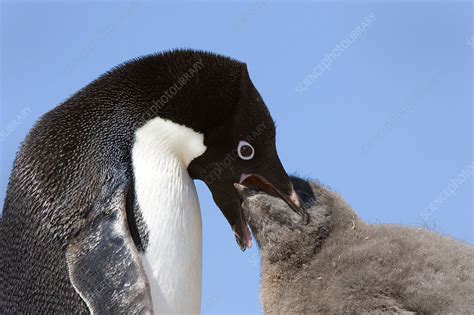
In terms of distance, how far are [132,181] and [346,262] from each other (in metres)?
0.89

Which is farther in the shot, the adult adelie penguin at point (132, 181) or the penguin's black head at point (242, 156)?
the penguin's black head at point (242, 156)

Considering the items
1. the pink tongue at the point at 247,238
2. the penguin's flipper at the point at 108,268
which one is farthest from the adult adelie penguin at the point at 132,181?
the pink tongue at the point at 247,238

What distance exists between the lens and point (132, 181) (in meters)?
3.52

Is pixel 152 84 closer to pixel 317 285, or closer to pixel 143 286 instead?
pixel 143 286

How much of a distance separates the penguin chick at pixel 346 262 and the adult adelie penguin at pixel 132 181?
167mm

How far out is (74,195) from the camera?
3467 millimetres

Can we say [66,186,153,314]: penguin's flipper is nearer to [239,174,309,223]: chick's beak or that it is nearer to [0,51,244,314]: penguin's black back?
[0,51,244,314]: penguin's black back

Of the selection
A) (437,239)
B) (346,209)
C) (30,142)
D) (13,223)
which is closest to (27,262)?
(13,223)

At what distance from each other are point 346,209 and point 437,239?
40 cm

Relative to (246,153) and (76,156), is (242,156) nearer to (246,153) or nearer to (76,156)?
(246,153)

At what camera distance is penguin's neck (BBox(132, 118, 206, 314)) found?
352 centimetres

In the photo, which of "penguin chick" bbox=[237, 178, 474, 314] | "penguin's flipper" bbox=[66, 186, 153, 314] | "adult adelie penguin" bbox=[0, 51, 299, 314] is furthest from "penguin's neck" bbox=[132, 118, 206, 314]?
"penguin chick" bbox=[237, 178, 474, 314]

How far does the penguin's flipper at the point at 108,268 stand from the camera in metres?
3.33

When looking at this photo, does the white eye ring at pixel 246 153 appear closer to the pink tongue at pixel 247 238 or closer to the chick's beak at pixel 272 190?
the chick's beak at pixel 272 190
